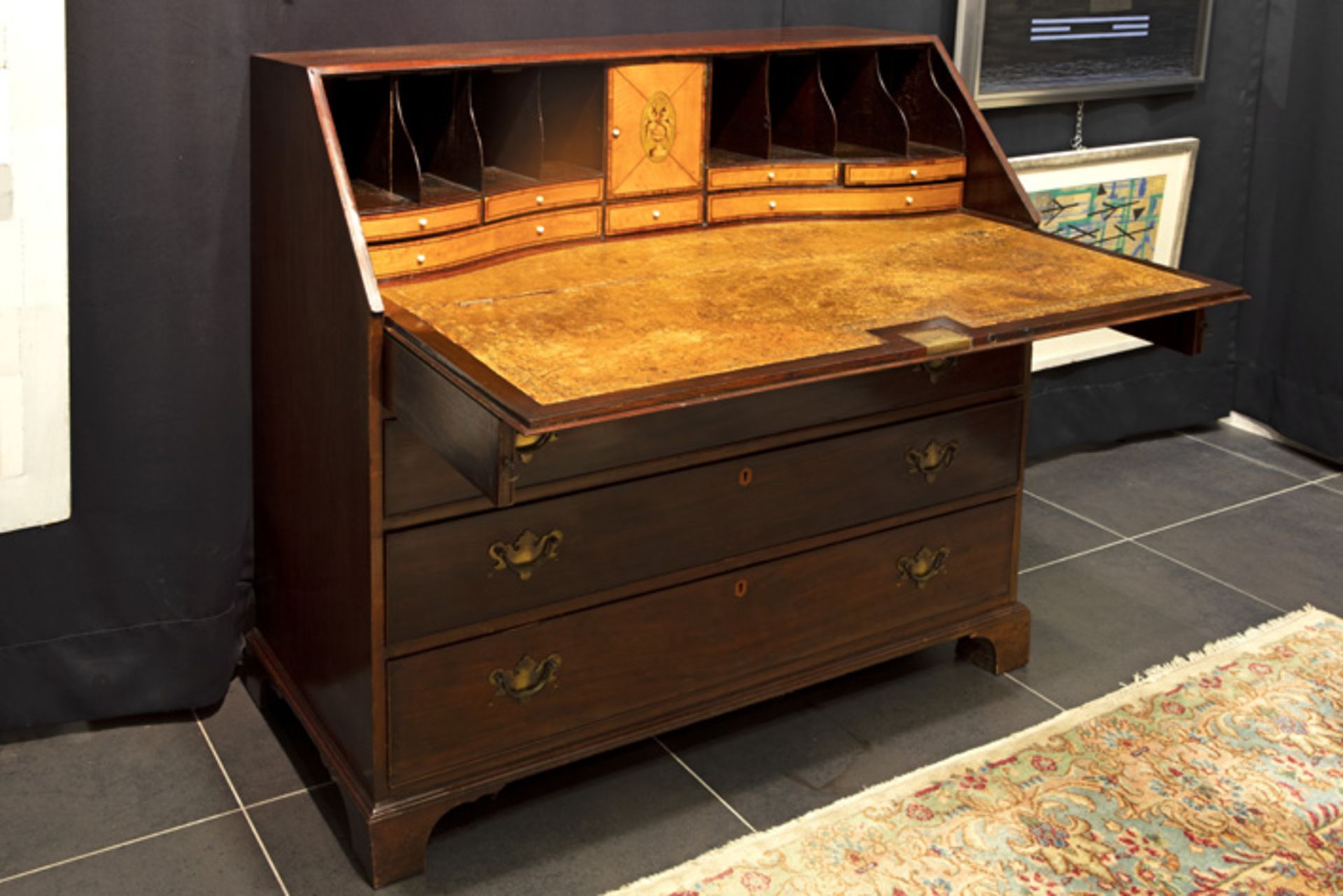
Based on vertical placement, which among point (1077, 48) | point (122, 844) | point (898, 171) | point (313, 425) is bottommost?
point (122, 844)

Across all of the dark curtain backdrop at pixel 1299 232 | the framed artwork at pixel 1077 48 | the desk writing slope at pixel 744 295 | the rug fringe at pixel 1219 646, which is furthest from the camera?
the dark curtain backdrop at pixel 1299 232

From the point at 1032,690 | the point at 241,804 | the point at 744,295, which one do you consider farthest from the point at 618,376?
the point at 1032,690

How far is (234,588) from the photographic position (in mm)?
2777

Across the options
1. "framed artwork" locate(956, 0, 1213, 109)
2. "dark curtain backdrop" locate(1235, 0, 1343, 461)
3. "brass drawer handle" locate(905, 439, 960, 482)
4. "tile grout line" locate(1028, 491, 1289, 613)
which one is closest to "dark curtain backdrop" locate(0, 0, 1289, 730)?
"framed artwork" locate(956, 0, 1213, 109)

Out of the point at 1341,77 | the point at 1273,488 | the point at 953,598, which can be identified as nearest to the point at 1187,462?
the point at 1273,488

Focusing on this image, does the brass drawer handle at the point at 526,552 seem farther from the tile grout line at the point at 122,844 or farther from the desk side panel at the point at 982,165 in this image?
the desk side panel at the point at 982,165

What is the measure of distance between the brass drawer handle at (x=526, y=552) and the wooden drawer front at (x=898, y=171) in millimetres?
922

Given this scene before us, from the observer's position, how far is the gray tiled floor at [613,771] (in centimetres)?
238

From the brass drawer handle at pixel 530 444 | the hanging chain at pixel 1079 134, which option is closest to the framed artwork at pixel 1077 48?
the hanging chain at pixel 1079 134

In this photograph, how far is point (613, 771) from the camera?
104 inches

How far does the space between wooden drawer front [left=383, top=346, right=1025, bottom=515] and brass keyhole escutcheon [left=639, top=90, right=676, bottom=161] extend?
0.47 metres

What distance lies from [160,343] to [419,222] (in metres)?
0.57

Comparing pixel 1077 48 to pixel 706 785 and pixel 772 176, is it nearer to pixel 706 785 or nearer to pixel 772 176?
pixel 772 176

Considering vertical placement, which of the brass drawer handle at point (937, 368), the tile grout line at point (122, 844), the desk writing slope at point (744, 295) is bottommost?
the tile grout line at point (122, 844)
